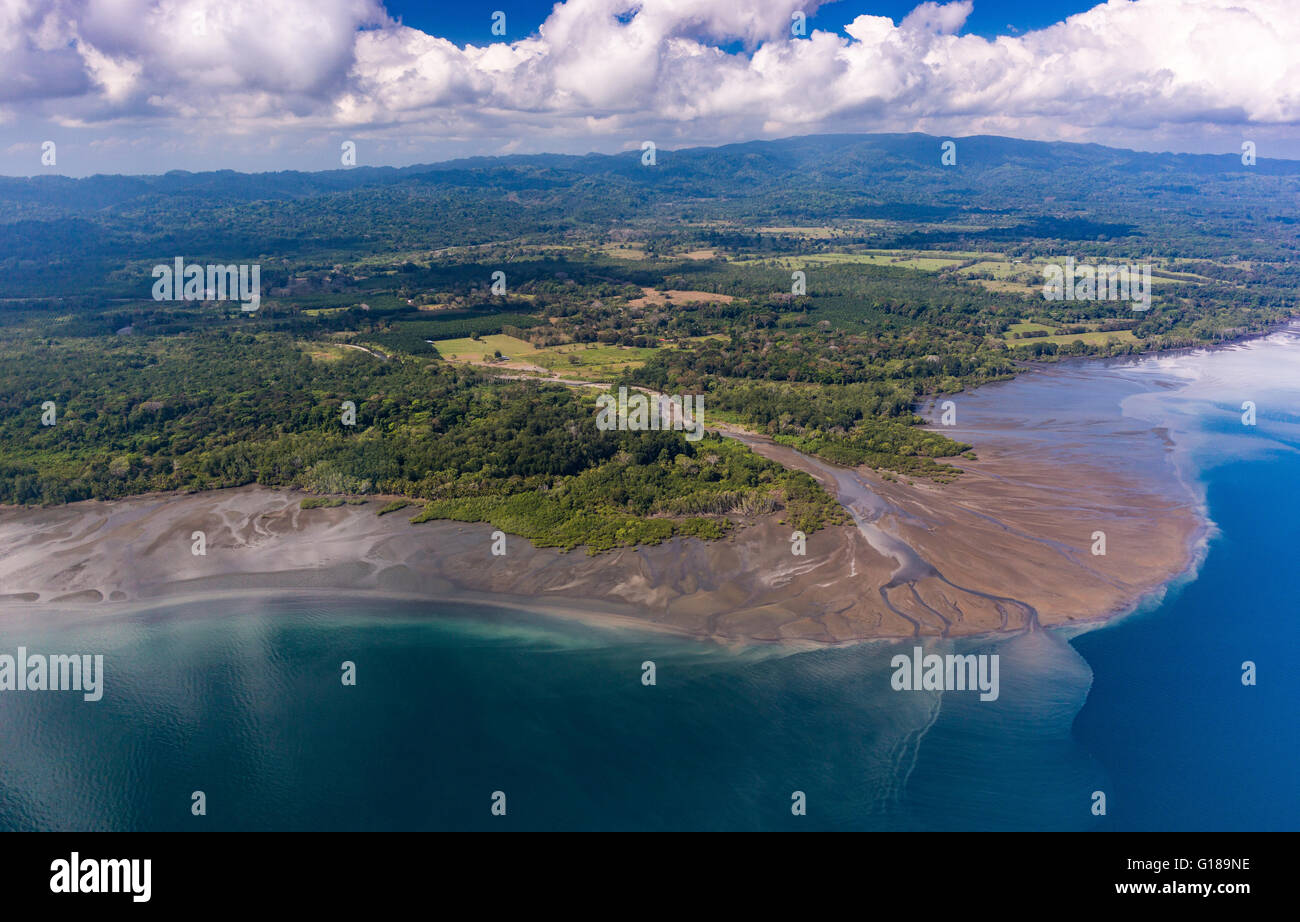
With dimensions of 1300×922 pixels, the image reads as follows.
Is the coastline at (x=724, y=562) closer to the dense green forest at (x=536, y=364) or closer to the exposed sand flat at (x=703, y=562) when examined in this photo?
the exposed sand flat at (x=703, y=562)

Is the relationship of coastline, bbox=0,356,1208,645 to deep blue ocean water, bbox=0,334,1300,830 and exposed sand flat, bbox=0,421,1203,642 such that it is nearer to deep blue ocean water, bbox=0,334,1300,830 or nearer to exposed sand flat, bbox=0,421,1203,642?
exposed sand flat, bbox=0,421,1203,642

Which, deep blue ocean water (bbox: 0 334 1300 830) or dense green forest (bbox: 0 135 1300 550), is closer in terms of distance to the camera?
deep blue ocean water (bbox: 0 334 1300 830)

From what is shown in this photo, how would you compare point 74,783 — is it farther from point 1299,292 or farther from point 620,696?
point 1299,292

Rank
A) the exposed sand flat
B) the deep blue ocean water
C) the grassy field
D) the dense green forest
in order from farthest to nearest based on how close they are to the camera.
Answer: the grassy field → the dense green forest → the exposed sand flat → the deep blue ocean water

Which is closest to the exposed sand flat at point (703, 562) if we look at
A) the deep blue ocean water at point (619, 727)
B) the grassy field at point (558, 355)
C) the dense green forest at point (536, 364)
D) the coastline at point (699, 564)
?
the coastline at point (699, 564)

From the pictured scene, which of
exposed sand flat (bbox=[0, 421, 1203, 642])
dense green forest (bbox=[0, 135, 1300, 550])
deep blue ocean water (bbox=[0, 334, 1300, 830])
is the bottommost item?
deep blue ocean water (bbox=[0, 334, 1300, 830])

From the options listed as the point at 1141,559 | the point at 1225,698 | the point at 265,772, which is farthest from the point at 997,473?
the point at 265,772

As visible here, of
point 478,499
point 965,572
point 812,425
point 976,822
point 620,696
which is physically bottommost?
point 976,822

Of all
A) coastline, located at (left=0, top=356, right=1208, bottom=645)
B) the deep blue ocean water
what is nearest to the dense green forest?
coastline, located at (left=0, top=356, right=1208, bottom=645)
